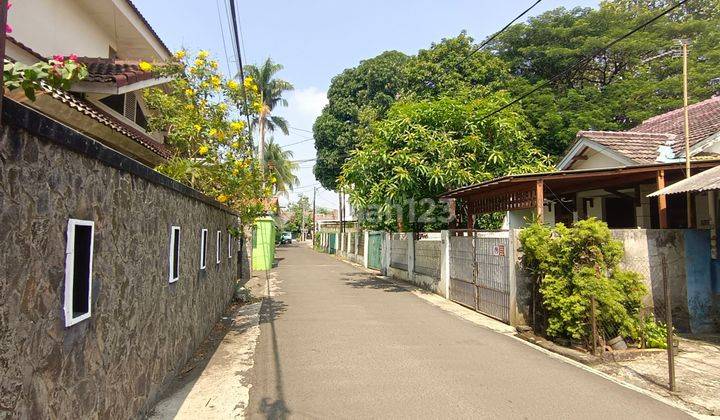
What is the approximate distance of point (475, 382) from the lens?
579 centimetres

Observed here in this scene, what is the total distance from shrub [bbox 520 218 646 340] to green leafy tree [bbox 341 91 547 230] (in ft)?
17.8

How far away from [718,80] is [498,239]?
23646mm

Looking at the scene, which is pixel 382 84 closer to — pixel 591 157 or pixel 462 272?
pixel 591 157

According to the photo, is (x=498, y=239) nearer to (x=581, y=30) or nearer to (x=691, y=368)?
(x=691, y=368)

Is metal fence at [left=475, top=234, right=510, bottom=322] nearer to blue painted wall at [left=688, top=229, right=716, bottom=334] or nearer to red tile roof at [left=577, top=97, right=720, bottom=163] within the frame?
blue painted wall at [left=688, top=229, right=716, bottom=334]

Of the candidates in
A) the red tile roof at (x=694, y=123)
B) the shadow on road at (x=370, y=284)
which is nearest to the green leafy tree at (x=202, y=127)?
the shadow on road at (x=370, y=284)

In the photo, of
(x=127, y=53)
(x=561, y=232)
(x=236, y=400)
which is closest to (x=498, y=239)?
(x=561, y=232)

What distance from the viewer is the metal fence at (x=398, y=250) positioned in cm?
1808

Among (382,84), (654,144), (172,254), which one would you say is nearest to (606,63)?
(382,84)

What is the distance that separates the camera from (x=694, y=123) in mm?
13461

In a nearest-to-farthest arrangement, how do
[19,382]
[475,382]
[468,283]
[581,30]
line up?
[19,382] → [475,382] → [468,283] → [581,30]

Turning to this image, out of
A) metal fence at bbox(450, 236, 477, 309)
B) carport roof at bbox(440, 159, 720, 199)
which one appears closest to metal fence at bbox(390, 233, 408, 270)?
metal fence at bbox(450, 236, 477, 309)

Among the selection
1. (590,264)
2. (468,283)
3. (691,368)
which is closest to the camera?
(691,368)

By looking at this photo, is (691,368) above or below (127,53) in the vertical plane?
below
